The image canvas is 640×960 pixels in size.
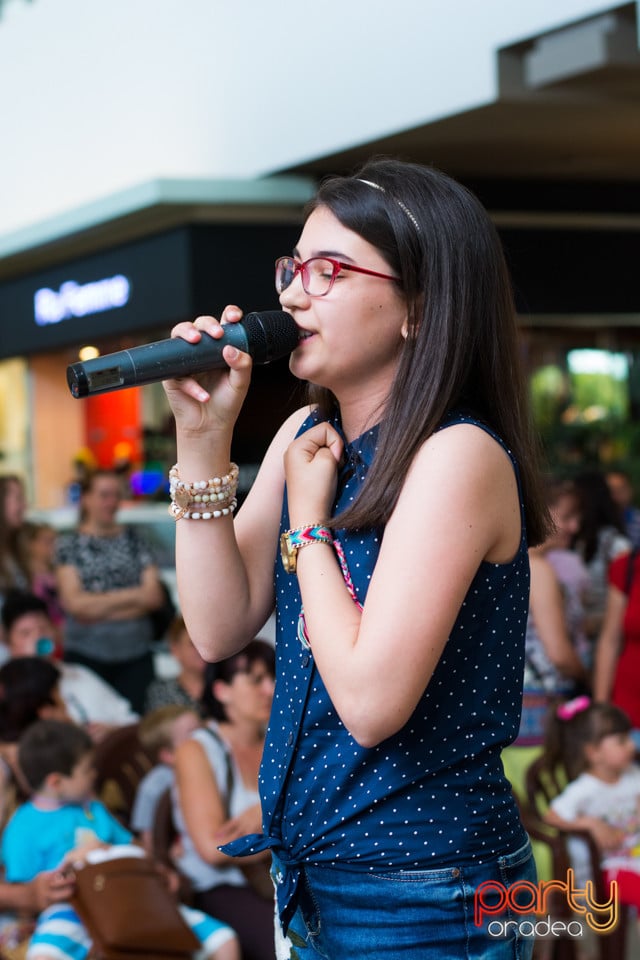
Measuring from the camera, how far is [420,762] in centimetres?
151

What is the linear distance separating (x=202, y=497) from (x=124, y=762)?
328cm

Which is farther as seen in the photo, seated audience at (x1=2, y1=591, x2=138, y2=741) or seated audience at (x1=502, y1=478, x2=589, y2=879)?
seated audience at (x1=2, y1=591, x2=138, y2=741)

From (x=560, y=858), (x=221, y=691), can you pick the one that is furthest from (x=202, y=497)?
(x=560, y=858)

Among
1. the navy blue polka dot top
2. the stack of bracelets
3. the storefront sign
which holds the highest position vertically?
the storefront sign

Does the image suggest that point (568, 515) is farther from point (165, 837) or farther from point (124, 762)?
point (165, 837)

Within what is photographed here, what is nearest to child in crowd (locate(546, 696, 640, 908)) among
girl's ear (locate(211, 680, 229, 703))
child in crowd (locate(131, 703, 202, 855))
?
girl's ear (locate(211, 680, 229, 703))

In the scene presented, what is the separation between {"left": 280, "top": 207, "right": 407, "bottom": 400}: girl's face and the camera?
5.08ft

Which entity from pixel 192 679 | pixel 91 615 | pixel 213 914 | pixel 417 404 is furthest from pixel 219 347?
pixel 91 615

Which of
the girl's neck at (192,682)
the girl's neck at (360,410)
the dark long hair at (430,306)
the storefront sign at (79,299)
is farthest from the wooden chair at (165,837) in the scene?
the storefront sign at (79,299)

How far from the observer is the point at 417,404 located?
1.53 m

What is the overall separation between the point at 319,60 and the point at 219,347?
A: 5.12m

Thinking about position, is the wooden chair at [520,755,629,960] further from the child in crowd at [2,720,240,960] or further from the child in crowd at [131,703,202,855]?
the child in crowd at [131,703,202,855]

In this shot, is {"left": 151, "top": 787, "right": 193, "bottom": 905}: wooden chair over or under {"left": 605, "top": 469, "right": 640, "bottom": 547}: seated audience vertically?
under

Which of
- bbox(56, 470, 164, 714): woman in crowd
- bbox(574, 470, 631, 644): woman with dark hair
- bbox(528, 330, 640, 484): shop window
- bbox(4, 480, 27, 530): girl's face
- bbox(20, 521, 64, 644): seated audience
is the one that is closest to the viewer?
bbox(56, 470, 164, 714): woman in crowd
